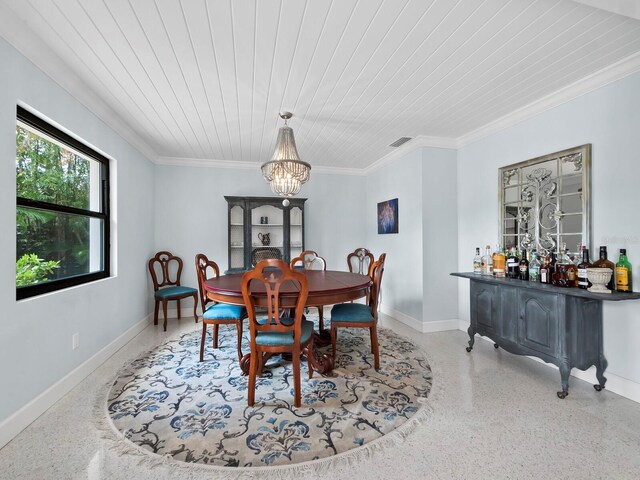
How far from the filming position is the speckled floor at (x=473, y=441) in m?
1.46

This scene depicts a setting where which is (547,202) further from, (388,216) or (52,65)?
(52,65)

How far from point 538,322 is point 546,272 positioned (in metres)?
0.45

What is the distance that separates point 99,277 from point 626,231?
460 cm

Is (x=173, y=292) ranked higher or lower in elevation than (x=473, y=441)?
higher

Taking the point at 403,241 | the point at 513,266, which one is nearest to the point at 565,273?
the point at 513,266

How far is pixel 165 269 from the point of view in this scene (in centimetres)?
435

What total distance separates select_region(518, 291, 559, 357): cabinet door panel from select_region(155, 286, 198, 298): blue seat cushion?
12.8ft

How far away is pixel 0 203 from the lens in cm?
166

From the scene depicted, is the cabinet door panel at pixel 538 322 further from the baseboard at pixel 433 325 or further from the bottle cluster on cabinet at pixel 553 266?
the baseboard at pixel 433 325

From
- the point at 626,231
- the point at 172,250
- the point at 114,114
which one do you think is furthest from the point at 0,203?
the point at 626,231

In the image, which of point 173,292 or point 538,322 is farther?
point 173,292

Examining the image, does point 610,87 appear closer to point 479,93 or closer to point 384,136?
point 479,93

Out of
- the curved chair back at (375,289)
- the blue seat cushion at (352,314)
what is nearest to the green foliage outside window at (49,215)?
the blue seat cushion at (352,314)

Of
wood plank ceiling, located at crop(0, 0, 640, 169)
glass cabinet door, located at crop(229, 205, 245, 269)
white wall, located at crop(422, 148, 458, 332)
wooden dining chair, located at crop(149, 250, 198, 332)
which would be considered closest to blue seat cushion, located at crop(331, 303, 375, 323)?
white wall, located at crop(422, 148, 458, 332)
